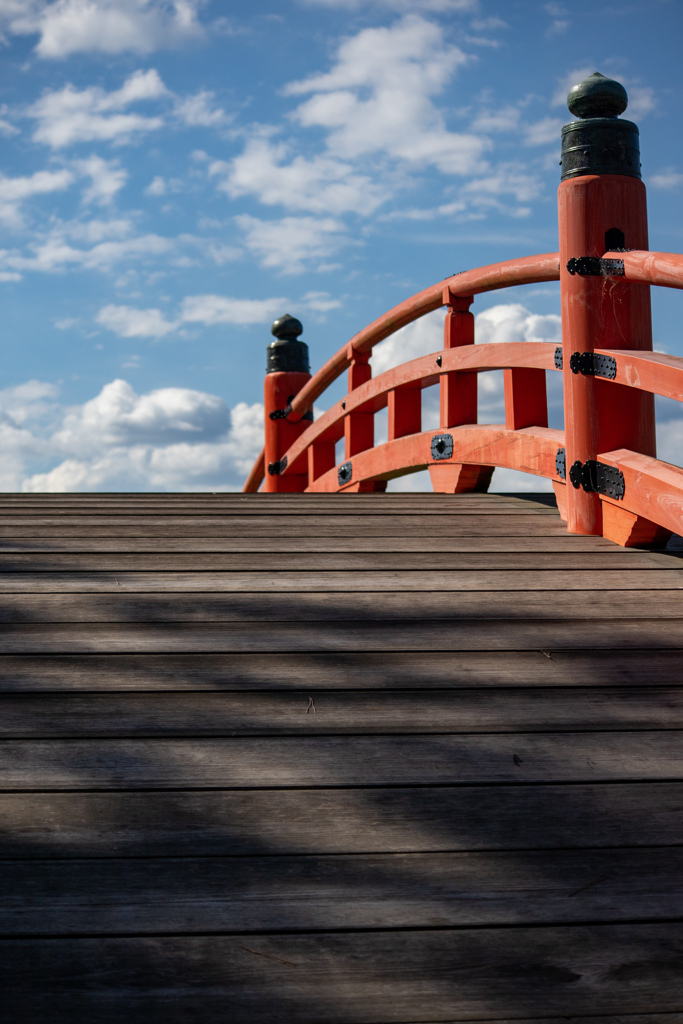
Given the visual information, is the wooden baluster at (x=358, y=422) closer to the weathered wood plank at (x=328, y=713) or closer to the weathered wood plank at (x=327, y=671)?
the weathered wood plank at (x=327, y=671)

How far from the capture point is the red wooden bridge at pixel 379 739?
3.26ft

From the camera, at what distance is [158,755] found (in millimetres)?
1314

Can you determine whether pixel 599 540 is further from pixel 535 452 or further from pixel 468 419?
pixel 468 419

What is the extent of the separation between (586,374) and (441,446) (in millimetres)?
1237

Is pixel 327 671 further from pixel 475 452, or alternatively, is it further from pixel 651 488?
pixel 475 452

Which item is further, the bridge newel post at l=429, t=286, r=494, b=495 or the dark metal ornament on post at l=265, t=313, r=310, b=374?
the dark metal ornament on post at l=265, t=313, r=310, b=374

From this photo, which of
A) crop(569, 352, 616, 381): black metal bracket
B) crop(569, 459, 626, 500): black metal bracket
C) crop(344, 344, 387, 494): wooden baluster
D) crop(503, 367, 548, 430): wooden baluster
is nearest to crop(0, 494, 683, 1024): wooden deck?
crop(569, 459, 626, 500): black metal bracket

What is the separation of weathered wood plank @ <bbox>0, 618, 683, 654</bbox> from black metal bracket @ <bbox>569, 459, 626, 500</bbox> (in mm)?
652

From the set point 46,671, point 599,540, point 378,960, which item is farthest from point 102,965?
point 599,540

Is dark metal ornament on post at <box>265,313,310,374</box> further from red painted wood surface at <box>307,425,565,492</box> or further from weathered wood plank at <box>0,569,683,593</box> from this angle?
weathered wood plank at <box>0,569,683,593</box>

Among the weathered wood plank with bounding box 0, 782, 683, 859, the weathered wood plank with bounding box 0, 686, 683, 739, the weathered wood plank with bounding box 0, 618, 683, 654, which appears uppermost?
the weathered wood plank with bounding box 0, 618, 683, 654

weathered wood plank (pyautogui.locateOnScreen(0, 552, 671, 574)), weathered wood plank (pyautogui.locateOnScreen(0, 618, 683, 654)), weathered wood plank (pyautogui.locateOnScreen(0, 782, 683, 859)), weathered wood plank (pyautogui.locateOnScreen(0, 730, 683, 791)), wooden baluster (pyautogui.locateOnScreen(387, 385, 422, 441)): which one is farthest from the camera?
wooden baluster (pyautogui.locateOnScreen(387, 385, 422, 441))

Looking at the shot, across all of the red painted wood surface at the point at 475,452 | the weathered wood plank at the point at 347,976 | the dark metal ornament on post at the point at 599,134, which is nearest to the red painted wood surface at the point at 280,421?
the red painted wood surface at the point at 475,452

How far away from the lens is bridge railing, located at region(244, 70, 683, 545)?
234 cm
